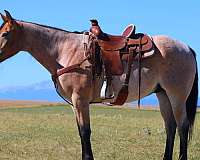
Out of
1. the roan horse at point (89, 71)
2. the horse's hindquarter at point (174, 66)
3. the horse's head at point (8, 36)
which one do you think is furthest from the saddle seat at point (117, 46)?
the horse's head at point (8, 36)

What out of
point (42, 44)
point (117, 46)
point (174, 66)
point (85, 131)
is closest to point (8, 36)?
point (42, 44)

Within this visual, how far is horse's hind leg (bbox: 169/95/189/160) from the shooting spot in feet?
25.4

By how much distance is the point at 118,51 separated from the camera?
754 cm

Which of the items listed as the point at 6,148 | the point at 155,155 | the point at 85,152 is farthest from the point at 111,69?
the point at 6,148

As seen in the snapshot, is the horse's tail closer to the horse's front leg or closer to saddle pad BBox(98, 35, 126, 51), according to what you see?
saddle pad BBox(98, 35, 126, 51)

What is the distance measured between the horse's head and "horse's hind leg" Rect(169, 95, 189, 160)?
8.68 feet

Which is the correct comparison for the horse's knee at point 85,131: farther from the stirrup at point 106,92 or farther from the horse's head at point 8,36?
the horse's head at point 8,36

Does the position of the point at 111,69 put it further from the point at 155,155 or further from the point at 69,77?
the point at 155,155

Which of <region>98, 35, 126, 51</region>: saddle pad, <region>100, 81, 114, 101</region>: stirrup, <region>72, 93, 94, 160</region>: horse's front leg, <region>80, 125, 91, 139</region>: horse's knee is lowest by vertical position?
<region>80, 125, 91, 139</region>: horse's knee

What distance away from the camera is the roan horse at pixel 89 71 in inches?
281

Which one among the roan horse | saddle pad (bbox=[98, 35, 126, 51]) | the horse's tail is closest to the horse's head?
the roan horse

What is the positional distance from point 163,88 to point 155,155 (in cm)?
235

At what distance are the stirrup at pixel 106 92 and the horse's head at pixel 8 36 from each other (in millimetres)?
1443

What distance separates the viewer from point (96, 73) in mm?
7324
